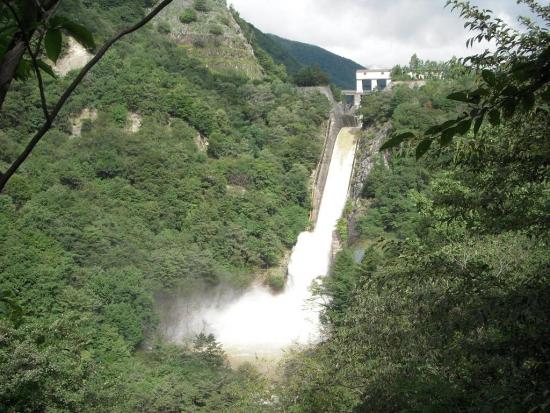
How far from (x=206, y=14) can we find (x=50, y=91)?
847 inches

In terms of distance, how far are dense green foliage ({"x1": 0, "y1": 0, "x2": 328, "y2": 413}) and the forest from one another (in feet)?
0.31

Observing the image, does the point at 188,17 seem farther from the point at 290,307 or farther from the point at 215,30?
the point at 290,307

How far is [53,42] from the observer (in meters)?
1.17

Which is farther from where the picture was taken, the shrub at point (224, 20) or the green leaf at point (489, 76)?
the shrub at point (224, 20)

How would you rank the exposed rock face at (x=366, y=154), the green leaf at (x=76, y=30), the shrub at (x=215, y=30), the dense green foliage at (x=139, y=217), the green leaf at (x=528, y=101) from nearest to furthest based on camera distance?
the green leaf at (x=76, y=30) < the green leaf at (x=528, y=101) < the dense green foliage at (x=139, y=217) < the exposed rock face at (x=366, y=154) < the shrub at (x=215, y=30)

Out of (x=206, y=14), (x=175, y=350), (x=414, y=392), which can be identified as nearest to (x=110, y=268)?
(x=175, y=350)

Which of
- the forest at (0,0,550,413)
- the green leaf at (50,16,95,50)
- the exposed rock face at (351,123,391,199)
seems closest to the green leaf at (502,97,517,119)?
the forest at (0,0,550,413)

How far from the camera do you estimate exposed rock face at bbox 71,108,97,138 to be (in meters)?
34.5

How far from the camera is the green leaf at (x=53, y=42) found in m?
1.15

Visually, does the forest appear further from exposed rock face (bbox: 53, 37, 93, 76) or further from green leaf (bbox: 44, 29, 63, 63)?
exposed rock face (bbox: 53, 37, 93, 76)

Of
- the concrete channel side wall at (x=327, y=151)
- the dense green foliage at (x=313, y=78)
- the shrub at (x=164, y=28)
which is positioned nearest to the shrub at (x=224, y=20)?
the shrub at (x=164, y=28)

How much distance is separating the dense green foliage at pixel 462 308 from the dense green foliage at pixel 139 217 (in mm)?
2841

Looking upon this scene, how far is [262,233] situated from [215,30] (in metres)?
24.4

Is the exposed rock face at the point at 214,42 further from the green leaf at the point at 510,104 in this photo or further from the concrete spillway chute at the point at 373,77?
the green leaf at the point at 510,104
